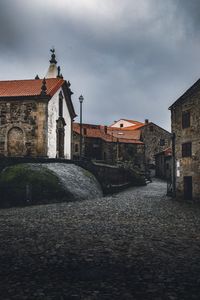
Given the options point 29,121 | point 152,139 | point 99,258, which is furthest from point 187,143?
point 152,139

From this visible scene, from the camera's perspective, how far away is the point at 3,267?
6.14 meters

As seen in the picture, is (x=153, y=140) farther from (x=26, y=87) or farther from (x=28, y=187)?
(x=28, y=187)

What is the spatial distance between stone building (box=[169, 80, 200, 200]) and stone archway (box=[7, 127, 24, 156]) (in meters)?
13.7

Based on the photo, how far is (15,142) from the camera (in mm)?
27594

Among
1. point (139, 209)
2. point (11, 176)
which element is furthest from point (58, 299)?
point (11, 176)

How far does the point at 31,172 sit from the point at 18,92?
36.9 feet

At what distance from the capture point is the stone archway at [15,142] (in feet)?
89.9

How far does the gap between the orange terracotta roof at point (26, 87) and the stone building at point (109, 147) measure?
67.1 ft

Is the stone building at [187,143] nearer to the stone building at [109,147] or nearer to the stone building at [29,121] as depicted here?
the stone building at [29,121]

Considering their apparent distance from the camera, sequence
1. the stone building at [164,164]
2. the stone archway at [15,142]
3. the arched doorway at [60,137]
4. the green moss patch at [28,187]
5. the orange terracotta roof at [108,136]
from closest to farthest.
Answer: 1. the green moss patch at [28,187]
2. the stone archway at [15,142]
3. the arched doorway at [60,137]
4. the stone building at [164,164]
5. the orange terracotta roof at [108,136]

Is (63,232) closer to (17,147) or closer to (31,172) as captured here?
(31,172)

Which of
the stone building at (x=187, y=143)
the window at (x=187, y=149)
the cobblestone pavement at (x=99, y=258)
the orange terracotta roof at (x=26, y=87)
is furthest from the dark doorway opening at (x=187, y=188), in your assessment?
the orange terracotta roof at (x=26, y=87)

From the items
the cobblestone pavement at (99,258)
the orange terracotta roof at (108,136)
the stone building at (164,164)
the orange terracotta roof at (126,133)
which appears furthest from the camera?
the orange terracotta roof at (126,133)

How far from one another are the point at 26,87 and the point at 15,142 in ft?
19.9
